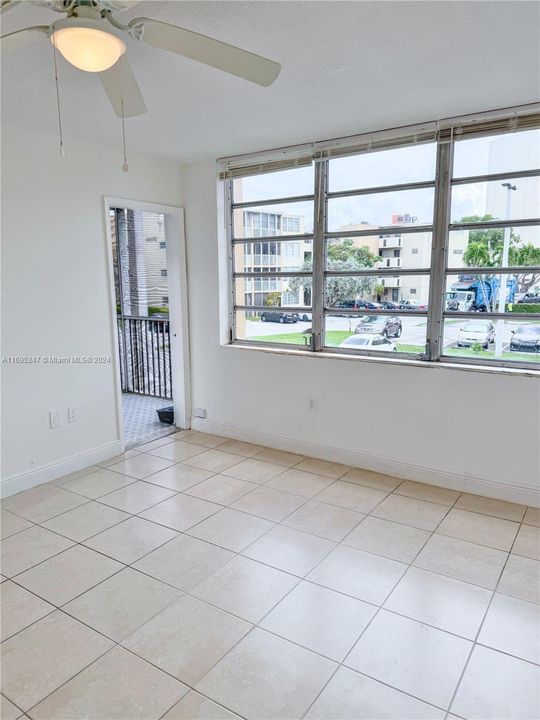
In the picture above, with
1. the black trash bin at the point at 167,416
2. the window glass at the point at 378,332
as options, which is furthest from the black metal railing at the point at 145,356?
the window glass at the point at 378,332

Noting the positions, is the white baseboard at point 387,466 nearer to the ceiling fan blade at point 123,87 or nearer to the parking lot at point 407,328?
the parking lot at point 407,328

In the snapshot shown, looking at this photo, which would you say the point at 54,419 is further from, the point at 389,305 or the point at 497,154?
the point at 497,154

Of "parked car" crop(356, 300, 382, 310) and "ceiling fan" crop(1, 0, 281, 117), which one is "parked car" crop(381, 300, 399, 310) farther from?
"ceiling fan" crop(1, 0, 281, 117)

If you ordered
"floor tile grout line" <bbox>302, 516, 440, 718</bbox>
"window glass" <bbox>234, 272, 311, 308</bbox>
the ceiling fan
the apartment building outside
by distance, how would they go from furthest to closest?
the apartment building outside
"window glass" <bbox>234, 272, 311, 308</bbox>
"floor tile grout line" <bbox>302, 516, 440, 718</bbox>
the ceiling fan

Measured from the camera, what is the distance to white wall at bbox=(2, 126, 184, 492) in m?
3.16

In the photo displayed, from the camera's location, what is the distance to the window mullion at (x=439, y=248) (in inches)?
124

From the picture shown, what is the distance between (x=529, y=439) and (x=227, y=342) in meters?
2.55

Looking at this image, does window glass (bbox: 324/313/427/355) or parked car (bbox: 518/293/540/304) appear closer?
parked car (bbox: 518/293/540/304)

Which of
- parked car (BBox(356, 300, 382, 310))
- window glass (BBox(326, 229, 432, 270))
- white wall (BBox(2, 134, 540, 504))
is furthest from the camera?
parked car (BBox(356, 300, 382, 310))

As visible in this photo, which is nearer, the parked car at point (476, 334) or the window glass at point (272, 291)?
the parked car at point (476, 334)

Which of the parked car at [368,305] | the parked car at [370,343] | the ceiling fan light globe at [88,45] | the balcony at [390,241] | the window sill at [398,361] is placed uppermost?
the ceiling fan light globe at [88,45]

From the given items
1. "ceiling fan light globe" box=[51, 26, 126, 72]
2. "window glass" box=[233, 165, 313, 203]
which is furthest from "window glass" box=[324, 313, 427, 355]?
"ceiling fan light globe" box=[51, 26, 126, 72]

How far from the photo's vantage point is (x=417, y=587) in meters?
2.22

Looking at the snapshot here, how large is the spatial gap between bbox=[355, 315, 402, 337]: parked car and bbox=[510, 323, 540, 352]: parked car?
2.50 ft
